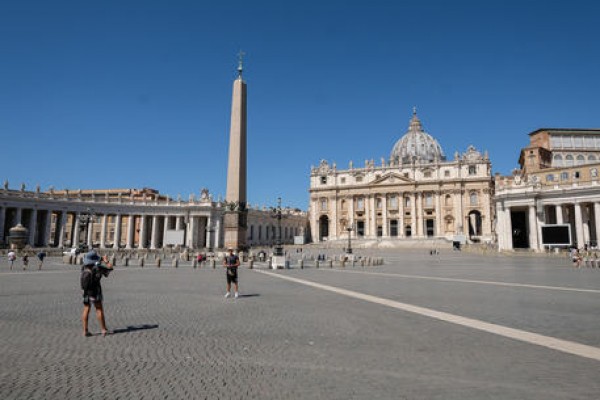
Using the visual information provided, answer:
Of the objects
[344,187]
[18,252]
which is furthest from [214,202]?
[18,252]

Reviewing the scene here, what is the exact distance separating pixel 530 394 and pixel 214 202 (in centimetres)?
7268

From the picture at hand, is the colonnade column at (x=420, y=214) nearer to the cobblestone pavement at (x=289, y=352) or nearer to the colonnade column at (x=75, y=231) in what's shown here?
the colonnade column at (x=75, y=231)

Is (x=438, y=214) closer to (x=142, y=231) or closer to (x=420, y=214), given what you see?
(x=420, y=214)

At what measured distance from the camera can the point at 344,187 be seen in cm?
9050

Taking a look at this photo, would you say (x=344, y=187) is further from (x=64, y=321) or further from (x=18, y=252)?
(x=64, y=321)

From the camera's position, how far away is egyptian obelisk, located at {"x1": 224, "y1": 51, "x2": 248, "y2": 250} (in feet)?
82.8

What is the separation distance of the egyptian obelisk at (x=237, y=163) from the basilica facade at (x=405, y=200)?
166 ft

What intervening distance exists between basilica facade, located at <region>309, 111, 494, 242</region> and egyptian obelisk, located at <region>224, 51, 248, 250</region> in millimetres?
50484

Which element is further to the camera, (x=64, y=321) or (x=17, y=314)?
(x=17, y=314)

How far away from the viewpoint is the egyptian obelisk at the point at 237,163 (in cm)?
2525

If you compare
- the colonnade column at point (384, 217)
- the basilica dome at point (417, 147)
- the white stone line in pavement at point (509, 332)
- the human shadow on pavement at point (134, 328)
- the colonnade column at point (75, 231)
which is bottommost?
the human shadow on pavement at point (134, 328)

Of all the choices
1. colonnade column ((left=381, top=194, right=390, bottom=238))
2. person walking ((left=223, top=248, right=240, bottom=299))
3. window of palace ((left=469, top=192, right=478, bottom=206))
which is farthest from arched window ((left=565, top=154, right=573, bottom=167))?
person walking ((left=223, top=248, right=240, bottom=299))

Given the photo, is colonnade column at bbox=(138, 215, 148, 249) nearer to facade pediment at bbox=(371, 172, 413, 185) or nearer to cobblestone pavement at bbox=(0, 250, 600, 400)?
facade pediment at bbox=(371, 172, 413, 185)

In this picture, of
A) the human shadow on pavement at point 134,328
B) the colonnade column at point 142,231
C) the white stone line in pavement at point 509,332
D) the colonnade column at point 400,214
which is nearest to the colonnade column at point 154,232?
the colonnade column at point 142,231
